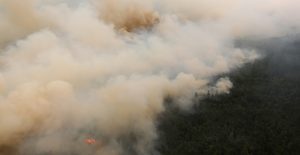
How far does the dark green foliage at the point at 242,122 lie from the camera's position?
8788cm

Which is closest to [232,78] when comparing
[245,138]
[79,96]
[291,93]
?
[291,93]

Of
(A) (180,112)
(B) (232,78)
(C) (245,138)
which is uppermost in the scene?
(B) (232,78)

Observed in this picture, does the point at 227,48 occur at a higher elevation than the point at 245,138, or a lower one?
higher

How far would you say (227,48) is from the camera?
450 feet

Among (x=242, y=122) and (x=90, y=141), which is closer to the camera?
(x=90, y=141)

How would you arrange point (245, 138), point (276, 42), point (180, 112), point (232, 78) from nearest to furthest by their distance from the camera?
point (245, 138)
point (180, 112)
point (232, 78)
point (276, 42)

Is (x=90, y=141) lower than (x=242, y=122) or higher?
lower

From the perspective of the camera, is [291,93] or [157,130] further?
[291,93]

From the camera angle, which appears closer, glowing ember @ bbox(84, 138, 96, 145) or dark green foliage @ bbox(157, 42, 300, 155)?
glowing ember @ bbox(84, 138, 96, 145)

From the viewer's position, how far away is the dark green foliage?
8788 centimetres

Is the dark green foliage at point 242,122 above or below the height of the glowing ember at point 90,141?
above

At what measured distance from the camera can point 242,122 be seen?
10050 centimetres

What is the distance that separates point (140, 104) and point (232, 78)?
57.9m

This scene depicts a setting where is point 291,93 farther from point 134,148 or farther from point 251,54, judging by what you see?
point 134,148
